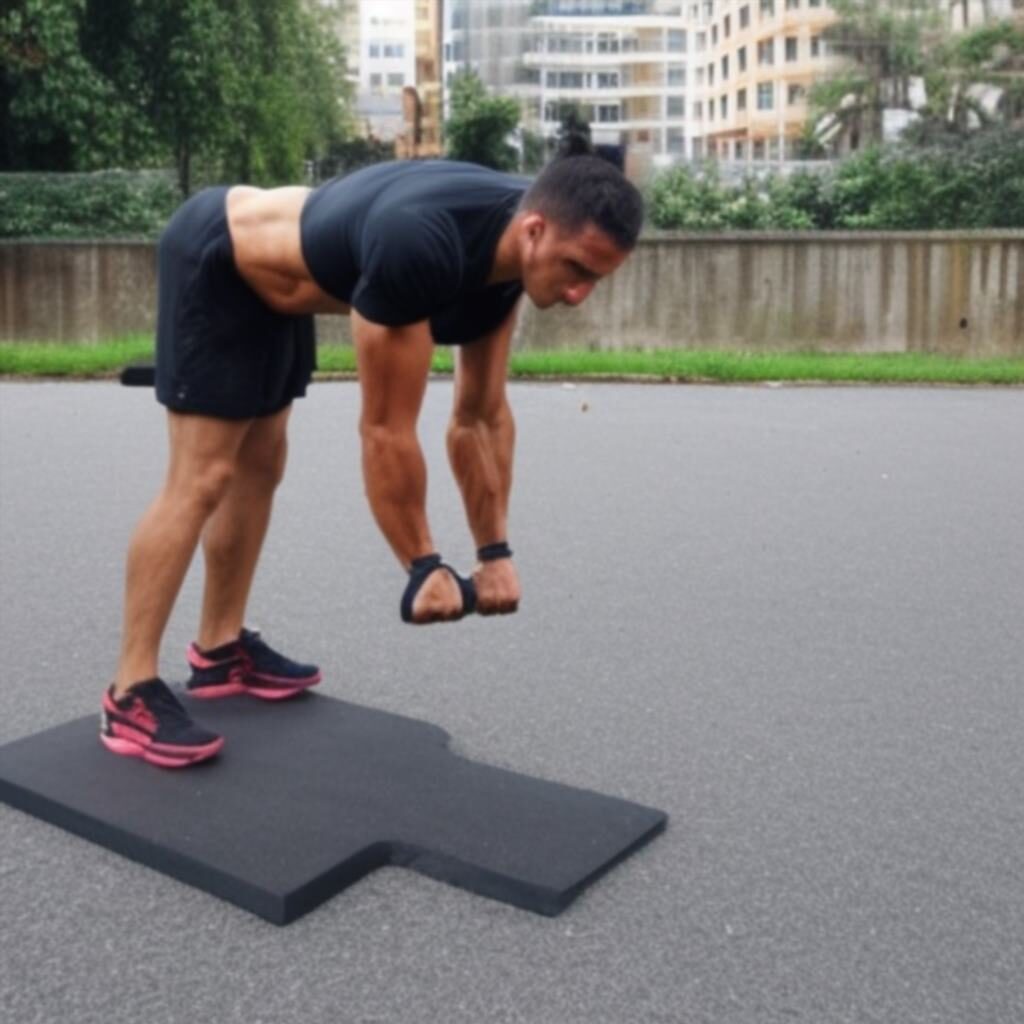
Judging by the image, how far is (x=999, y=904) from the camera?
10.5 feet

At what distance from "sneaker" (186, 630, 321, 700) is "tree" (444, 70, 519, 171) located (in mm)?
26759

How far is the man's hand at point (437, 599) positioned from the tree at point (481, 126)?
27.8m

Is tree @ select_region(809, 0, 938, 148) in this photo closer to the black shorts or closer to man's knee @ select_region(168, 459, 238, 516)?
the black shorts

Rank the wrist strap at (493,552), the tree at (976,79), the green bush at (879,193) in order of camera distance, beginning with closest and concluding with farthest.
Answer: the wrist strap at (493,552), the green bush at (879,193), the tree at (976,79)

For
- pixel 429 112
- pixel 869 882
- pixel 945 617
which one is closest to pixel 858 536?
pixel 945 617

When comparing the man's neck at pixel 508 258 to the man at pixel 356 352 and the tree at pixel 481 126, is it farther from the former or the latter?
the tree at pixel 481 126

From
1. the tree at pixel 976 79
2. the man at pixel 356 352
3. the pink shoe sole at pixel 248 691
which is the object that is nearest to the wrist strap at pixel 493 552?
the man at pixel 356 352

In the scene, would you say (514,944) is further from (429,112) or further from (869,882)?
(429,112)

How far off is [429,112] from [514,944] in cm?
9422

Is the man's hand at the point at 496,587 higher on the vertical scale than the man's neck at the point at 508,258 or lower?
lower

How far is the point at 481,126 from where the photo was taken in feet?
103

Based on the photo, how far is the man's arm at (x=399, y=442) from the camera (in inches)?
121

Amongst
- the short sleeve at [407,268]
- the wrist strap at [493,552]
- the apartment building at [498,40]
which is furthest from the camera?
the apartment building at [498,40]

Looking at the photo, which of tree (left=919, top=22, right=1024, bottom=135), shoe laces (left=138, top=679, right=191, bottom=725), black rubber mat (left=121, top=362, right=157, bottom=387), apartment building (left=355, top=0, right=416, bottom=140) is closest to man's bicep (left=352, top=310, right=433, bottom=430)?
shoe laces (left=138, top=679, right=191, bottom=725)
